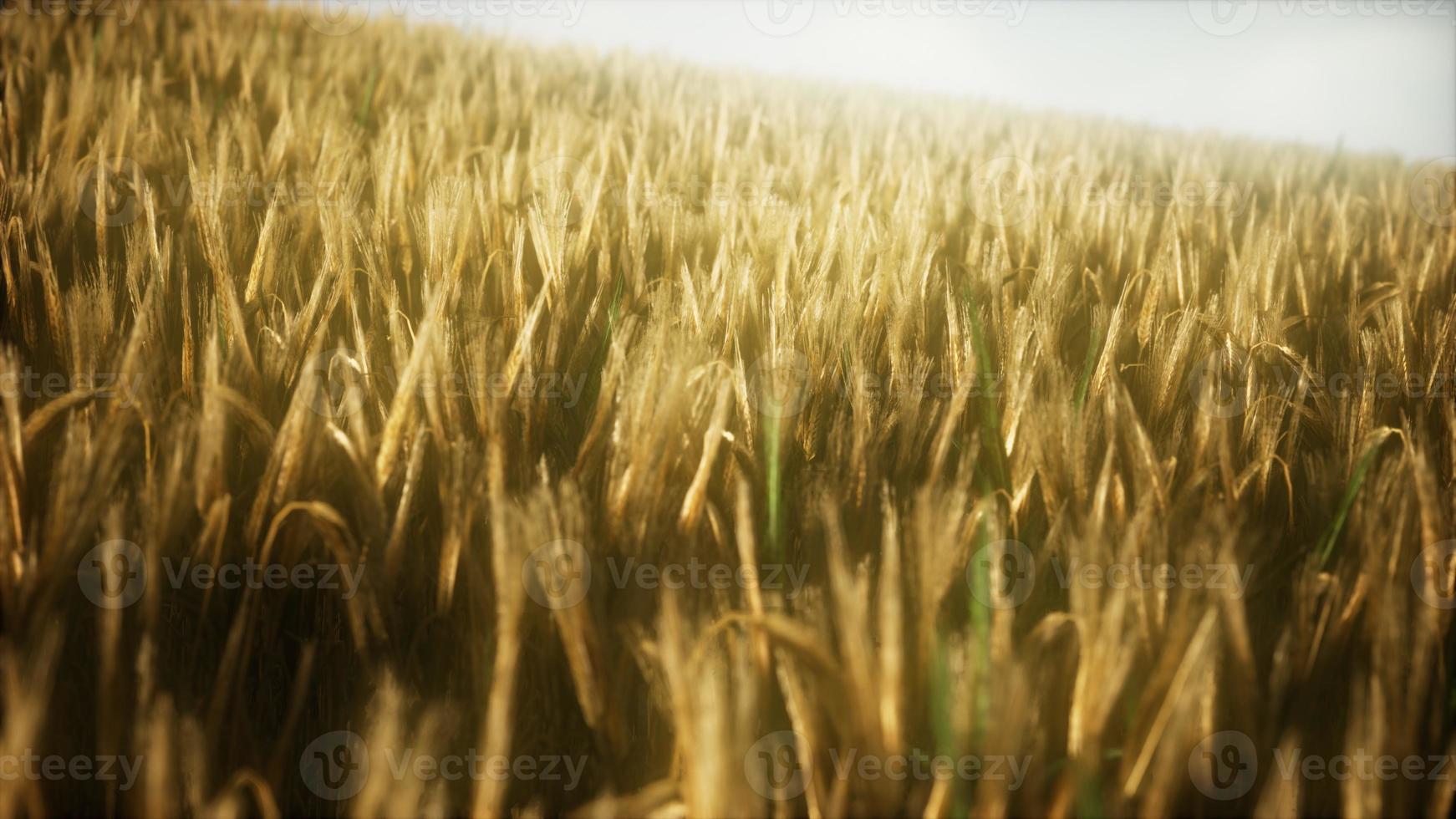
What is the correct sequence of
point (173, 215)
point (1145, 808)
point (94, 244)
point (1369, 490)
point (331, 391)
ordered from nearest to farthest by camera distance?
point (1145, 808) → point (1369, 490) → point (331, 391) → point (94, 244) → point (173, 215)

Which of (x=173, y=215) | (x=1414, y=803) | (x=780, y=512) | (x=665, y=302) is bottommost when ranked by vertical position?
(x=1414, y=803)

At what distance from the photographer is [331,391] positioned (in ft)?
2.46

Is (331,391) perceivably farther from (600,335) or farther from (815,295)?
(815,295)

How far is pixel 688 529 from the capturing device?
64cm

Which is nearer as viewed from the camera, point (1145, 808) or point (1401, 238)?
point (1145, 808)

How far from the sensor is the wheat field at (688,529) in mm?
448

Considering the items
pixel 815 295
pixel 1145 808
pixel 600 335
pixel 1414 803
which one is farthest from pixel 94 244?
pixel 1414 803

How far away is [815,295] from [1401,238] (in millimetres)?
2150

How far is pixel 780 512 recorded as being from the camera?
0.67 meters

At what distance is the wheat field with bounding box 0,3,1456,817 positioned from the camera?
0.45 m

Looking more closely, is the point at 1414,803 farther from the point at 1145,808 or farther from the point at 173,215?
the point at 173,215

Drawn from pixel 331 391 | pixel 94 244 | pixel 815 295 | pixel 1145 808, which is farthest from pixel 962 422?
pixel 94 244

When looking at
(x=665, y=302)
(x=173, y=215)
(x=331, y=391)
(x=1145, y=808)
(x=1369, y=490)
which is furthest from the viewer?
(x=173, y=215)

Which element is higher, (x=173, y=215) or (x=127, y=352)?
(x=173, y=215)
